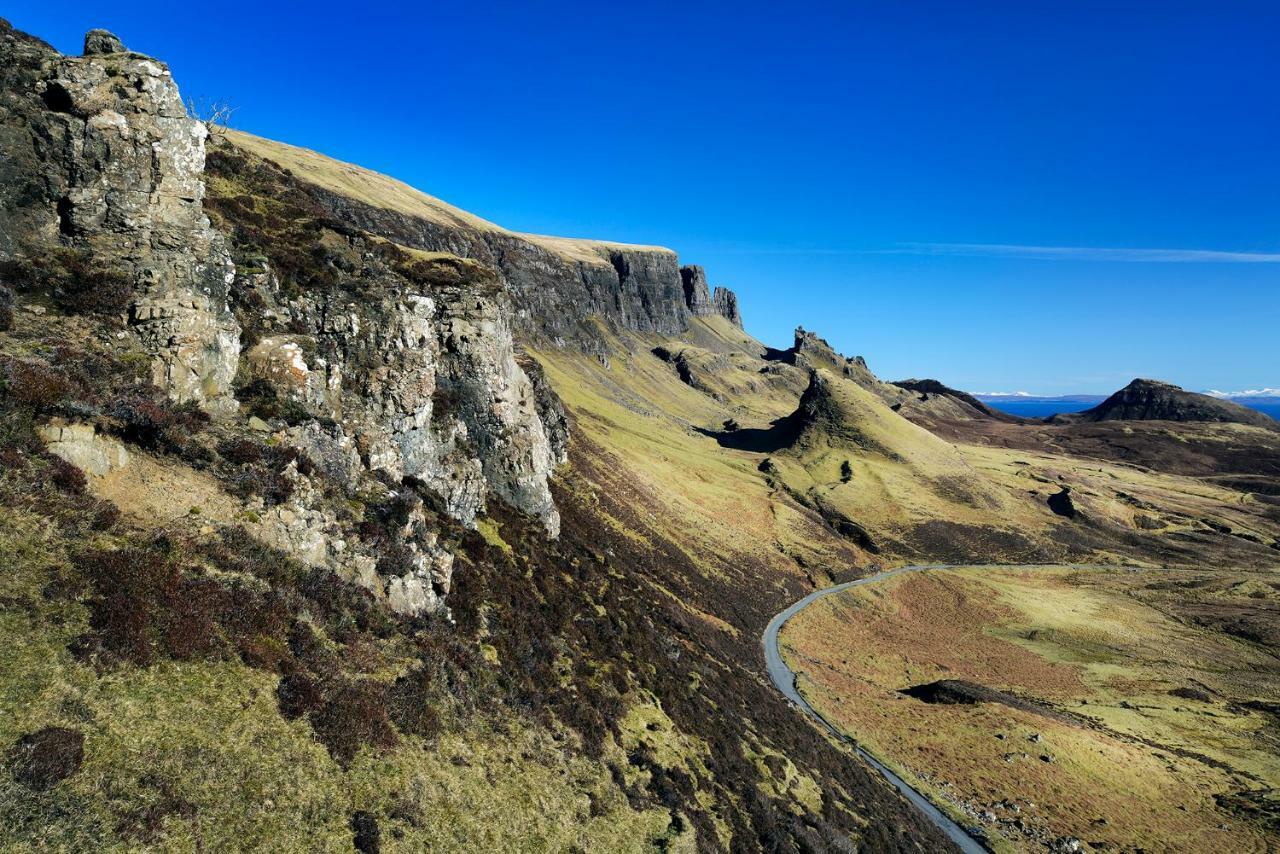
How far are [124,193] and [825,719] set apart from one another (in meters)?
61.4

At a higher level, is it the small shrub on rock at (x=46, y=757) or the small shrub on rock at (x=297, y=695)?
the small shrub on rock at (x=46, y=757)

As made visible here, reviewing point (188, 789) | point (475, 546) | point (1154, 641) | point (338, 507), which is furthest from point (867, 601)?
point (188, 789)

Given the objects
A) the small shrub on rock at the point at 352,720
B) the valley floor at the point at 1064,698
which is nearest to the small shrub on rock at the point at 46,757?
the small shrub on rock at the point at 352,720

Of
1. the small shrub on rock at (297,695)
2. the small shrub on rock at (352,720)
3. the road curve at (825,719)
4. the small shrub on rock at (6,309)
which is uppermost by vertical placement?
the small shrub on rock at (6,309)

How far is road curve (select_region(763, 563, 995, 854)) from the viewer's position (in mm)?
39812

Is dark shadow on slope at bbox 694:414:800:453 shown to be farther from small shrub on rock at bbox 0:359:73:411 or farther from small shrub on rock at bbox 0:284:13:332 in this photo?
small shrub on rock at bbox 0:359:73:411

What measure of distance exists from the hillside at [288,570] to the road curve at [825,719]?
2583 mm

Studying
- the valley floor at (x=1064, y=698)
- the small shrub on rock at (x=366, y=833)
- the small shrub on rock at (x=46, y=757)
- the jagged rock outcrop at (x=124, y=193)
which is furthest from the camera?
the valley floor at (x=1064, y=698)

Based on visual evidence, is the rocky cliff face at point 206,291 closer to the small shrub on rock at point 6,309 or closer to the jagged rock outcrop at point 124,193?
the jagged rock outcrop at point 124,193

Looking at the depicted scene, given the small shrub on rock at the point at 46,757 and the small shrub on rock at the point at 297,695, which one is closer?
the small shrub on rock at the point at 46,757

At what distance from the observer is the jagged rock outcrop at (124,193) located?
2342cm

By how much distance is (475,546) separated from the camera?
35250mm

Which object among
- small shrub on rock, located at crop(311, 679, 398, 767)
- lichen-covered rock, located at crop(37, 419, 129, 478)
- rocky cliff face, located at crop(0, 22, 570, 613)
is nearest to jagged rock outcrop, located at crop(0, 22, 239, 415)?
rocky cliff face, located at crop(0, 22, 570, 613)

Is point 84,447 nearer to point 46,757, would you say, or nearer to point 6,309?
point 6,309
